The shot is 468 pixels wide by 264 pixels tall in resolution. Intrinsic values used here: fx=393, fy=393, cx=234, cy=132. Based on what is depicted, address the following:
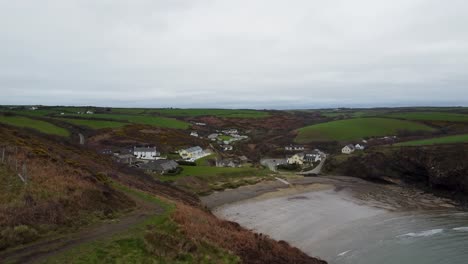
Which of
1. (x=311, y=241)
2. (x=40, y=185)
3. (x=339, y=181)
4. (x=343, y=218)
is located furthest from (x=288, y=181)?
(x=40, y=185)

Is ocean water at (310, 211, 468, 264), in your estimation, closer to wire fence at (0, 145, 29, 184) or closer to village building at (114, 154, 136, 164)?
wire fence at (0, 145, 29, 184)

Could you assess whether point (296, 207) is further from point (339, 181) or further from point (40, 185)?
point (40, 185)

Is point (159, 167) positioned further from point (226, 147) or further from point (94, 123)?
point (94, 123)

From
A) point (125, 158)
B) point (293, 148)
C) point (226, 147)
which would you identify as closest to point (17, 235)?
point (125, 158)

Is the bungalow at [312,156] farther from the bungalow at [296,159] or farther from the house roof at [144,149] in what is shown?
the house roof at [144,149]

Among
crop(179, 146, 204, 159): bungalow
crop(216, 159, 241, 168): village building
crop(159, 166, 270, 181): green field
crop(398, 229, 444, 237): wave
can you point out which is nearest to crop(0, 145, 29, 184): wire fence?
crop(159, 166, 270, 181): green field
